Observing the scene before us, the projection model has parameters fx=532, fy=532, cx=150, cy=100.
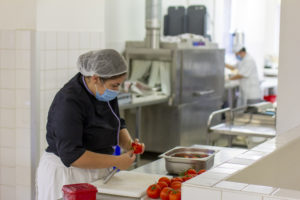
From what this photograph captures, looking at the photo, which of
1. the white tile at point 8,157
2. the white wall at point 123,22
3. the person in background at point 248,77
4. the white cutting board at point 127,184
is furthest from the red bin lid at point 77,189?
the person in background at point 248,77

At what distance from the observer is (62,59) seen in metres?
3.85

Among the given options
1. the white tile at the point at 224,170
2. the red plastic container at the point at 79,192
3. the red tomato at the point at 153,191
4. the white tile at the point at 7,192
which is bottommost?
the white tile at the point at 7,192

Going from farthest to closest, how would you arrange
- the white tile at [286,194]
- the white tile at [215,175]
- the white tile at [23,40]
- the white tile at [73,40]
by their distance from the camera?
1. the white tile at [73,40]
2. the white tile at [23,40]
3. the white tile at [215,175]
4. the white tile at [286,194]

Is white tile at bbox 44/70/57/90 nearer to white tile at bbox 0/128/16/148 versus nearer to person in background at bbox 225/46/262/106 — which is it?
white tile at bbox 0/128/16/148

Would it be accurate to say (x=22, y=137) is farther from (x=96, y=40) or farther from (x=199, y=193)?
(x=199, y=193)

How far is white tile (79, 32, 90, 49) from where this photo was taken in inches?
159

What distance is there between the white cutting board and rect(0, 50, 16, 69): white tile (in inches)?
56.4

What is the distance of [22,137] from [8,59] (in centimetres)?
54

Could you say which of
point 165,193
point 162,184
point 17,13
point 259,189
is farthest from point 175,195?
point 17,13

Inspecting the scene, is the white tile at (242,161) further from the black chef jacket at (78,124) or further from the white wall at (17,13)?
the white wall at (17,13)

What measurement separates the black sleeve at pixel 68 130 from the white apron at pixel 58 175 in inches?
5.8

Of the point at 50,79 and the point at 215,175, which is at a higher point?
the point at 50,79

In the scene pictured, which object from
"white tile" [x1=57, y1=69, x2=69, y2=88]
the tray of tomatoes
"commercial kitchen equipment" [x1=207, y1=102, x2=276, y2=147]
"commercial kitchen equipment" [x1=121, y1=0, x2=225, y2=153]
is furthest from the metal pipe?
the tray of tomatoes

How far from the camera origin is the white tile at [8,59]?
359cm
